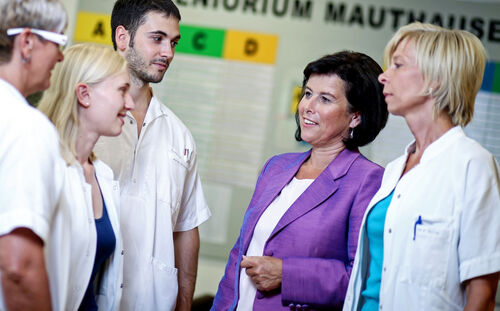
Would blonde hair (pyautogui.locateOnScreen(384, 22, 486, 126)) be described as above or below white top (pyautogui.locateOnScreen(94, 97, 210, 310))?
above

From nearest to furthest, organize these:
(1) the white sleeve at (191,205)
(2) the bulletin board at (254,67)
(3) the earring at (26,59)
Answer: (3) the earring at (26,59), (1) the white sleeve at (191,205), (2) the bulletin board at (254,67)

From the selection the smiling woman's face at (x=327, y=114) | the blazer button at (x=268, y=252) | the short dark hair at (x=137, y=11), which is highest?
the short dark hair at (x=137, y=11)

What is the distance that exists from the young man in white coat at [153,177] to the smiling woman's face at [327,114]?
1.82 feet

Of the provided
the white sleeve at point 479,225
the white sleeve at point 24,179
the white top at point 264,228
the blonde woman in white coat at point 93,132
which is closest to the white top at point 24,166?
the white sleeve at point 24,179

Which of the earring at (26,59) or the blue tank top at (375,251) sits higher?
the earring at (26,59)

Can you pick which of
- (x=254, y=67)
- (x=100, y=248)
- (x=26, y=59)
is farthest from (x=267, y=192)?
(x=254, y=67)

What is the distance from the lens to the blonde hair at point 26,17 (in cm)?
131

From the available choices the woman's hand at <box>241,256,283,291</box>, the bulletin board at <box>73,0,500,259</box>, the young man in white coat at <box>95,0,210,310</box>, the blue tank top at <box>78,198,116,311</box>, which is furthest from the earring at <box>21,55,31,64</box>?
the bulletin board at <box>73,0,500,259</box>

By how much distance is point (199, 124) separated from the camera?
424 cm

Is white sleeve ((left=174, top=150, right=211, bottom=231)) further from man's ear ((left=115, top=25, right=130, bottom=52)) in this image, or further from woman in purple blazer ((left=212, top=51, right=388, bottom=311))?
man's ear ((left=115, top=25, right=130, bottom=52))

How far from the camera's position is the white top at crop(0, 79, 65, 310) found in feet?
4.00

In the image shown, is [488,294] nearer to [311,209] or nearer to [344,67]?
[311,209]

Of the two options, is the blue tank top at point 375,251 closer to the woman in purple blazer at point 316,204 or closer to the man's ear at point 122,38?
the woman in purple blazer at point 316,204

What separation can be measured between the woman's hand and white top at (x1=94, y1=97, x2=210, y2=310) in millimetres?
419
